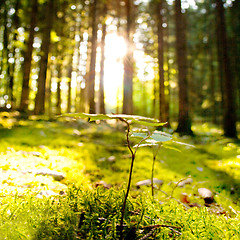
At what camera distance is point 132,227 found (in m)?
1.67

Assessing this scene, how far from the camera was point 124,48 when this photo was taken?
42.4ft

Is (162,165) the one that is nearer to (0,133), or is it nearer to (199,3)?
(0,133)

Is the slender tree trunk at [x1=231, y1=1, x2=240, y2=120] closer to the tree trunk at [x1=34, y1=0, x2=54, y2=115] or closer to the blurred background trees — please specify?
the blurred background trees

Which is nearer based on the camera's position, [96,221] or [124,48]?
[96,221]

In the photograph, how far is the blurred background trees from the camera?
9998 millimetres

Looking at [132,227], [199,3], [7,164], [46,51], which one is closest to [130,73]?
[46,51]

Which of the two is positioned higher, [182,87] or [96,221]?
[182,87]

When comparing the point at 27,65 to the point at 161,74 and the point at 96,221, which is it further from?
the point at 96,221

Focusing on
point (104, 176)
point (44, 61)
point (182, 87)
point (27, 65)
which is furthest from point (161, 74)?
point (104, 176)

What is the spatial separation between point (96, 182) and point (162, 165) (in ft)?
5.46

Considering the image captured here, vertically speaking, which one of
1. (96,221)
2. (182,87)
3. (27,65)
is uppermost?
(27,65)

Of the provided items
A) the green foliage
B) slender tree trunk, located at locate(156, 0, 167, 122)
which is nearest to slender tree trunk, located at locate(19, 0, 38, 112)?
slender tree trunk, located at locate(156, 0, 167, 122)

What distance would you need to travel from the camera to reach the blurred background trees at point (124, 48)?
394 inches

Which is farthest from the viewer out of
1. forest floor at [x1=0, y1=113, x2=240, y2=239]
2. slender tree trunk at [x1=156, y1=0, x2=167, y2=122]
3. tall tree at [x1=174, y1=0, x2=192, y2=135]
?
slender tree trunk at [x1=156, y1=0, x2=167, y2=122]
